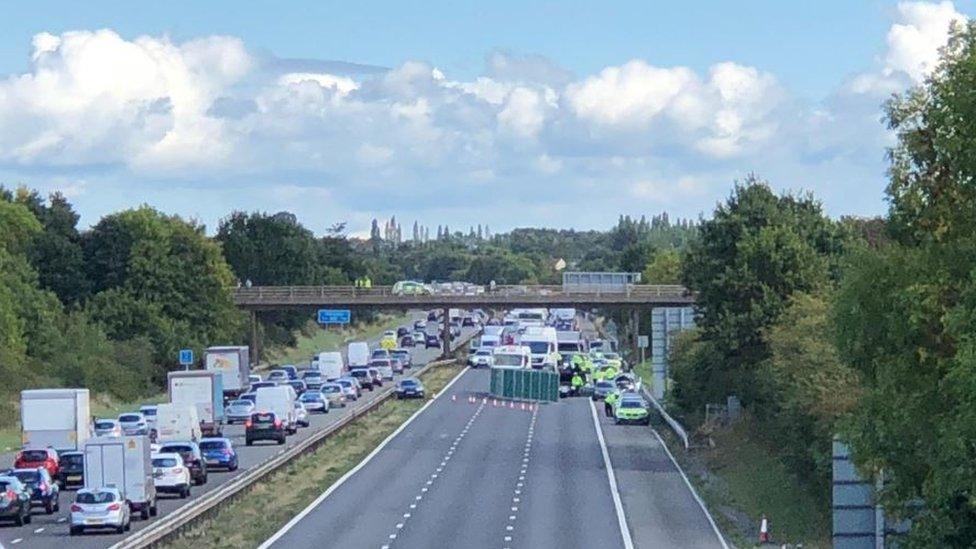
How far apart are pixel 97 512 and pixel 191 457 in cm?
1157

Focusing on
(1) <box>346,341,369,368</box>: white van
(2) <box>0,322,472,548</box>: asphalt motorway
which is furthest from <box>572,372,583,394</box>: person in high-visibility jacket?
(2) <box>0,322,472,548</box>: asphalt motorway

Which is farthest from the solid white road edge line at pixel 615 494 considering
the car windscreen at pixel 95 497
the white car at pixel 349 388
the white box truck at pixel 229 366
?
the white box truck at pixel 229 366

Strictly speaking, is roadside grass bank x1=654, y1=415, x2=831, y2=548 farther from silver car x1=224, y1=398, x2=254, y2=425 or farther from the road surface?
silver car x1=224, y1=398, x2=254, y2=425

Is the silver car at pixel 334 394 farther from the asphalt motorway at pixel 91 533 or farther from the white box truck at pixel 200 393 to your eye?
the white box truck at pixel 200 393

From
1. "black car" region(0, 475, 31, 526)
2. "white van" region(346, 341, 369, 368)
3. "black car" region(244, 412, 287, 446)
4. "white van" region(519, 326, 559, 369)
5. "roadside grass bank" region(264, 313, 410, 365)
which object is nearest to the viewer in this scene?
"black car" region(0, 475, 31, 526)

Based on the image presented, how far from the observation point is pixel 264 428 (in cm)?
7256

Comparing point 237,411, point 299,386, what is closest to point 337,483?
point 237,411

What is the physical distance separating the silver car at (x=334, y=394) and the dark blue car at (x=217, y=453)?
1332 inches

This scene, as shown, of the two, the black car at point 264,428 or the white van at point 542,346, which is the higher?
the white van at point 542,346

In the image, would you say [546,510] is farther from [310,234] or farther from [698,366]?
[310,234]

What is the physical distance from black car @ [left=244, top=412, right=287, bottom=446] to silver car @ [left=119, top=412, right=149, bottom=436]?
3.84m

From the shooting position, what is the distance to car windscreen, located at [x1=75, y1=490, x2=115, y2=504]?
1740 inches

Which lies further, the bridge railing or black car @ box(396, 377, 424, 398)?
the bridge railing

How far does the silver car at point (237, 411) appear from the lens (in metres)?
79.2
